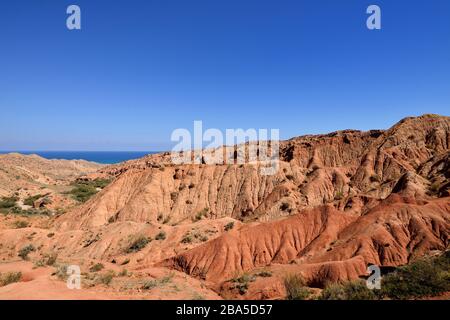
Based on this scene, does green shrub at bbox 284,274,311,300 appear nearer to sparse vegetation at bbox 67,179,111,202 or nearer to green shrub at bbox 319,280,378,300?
green shrub at bbox 319,280,378,300

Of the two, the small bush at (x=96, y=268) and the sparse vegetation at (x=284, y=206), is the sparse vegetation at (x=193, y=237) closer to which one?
the small bush at (x=96, y=268)

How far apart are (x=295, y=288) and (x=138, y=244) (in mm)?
22020

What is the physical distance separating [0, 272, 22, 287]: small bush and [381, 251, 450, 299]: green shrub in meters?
18.9

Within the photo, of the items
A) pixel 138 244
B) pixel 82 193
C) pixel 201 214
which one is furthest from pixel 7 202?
pixel 138 244

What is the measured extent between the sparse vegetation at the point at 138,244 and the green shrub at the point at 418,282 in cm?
2554

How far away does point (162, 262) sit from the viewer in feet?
107

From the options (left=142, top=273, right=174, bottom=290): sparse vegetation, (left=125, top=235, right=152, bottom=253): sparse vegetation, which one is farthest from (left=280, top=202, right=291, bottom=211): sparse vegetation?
(left=142, top=273, right=174, bottom=290): sparse vegetation

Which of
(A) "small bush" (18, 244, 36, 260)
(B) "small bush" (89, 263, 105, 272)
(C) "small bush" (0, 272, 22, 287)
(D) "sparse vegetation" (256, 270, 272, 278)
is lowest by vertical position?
(A) "small bush" (18, 244, 36, 260)

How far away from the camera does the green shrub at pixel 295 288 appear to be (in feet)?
59.7

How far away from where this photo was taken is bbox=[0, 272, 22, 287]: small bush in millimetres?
17938

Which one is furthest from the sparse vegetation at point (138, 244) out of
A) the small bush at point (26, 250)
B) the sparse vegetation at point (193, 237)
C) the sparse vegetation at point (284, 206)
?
the sparse vegetation at point (284, 206)

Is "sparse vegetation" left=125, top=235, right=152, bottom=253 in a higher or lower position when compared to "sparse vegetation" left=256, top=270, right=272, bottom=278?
lower

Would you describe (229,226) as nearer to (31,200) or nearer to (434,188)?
(434,188)
